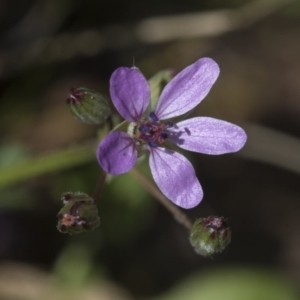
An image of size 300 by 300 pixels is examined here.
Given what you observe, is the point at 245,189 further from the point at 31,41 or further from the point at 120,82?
the point at 120,82

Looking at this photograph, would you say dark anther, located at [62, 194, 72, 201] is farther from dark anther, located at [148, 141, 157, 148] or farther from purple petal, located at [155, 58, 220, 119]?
purple petal, located at [155, 58, 220, 119]

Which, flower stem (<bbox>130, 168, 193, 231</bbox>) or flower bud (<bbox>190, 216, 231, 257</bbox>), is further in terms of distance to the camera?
flower stem (<bbox>130, 168, 193, 231</bbox>)

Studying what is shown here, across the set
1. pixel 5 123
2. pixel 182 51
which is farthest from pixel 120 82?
pixel 182 51

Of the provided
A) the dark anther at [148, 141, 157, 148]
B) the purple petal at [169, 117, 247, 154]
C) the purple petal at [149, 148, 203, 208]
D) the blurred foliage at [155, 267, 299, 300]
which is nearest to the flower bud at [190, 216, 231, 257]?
the purple petal at [149, 148, 203, 208]

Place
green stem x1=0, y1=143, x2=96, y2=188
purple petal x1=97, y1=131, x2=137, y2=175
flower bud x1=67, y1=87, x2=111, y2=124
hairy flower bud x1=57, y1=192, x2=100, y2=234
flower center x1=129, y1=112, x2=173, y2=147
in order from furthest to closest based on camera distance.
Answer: green stem x1=0, y1=143, x2=96, y2=188, flower center x1=129, y1=112, x2=173, y2=147, flower bud x1=67, y1=87, x2=111, y2=124, hairy flower bud x1=57, y1=192, x2=100, y2=234, purple petal x1=97, y1=131, x2=137, y2=175

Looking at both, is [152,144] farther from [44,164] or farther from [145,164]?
[145,164]

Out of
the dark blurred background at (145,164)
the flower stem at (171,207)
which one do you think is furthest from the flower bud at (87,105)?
the dark blurred background at (145,164)
